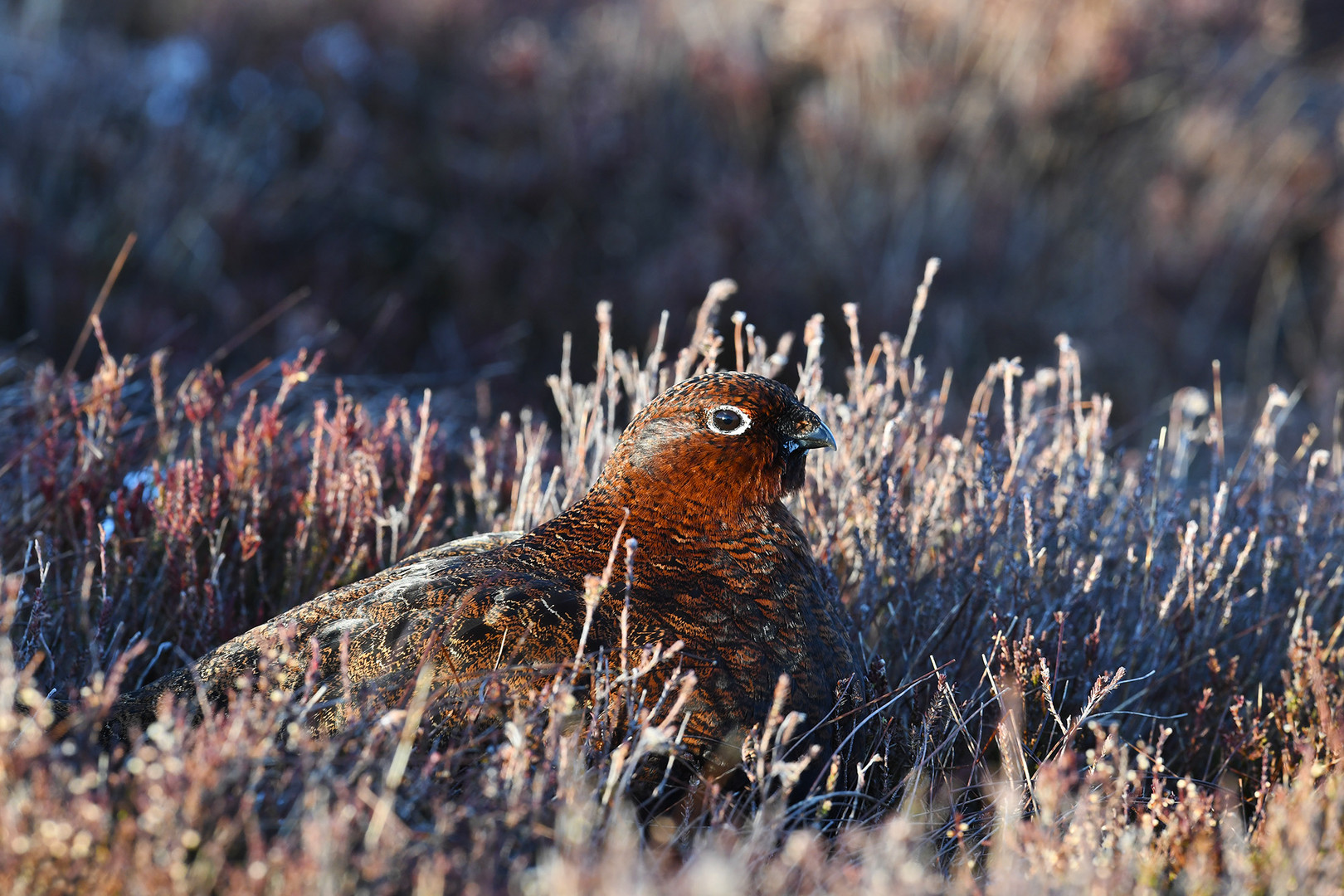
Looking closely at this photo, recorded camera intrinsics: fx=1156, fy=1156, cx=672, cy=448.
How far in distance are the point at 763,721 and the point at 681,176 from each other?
16.9 ft

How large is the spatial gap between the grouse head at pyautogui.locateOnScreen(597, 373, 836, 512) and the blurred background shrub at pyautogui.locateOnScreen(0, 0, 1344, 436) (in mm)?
2952

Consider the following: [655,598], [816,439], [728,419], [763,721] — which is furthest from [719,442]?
[763,721]

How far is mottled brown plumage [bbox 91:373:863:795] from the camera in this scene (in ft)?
6.91

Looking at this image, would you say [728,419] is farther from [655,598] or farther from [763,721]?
[763,721]

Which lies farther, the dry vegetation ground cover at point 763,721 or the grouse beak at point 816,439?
the grouse beak at point 816,439

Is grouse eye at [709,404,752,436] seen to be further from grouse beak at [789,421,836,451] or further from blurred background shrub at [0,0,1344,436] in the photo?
blurred background shrub at [0,0,1344,436]

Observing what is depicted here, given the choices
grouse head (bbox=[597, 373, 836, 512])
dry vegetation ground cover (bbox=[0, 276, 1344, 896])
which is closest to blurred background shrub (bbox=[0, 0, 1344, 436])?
dry vegetation ground cover (bbox=[0, 276, 1344, 896])

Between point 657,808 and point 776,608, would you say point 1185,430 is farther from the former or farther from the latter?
point 657,808

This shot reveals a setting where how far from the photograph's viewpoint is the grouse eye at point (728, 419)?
2414 millimetres

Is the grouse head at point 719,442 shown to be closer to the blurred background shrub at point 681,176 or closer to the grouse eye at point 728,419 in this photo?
the grouse eye at point 728,419

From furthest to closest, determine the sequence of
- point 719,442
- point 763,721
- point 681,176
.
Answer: point 681,176
point 719,442
point 763,721

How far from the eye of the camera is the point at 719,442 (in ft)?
7.89

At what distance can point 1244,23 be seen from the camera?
784 centimetres

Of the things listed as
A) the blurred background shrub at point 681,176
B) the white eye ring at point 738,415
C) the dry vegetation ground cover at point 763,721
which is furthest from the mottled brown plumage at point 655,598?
the blurred background shrub at point 681,176
